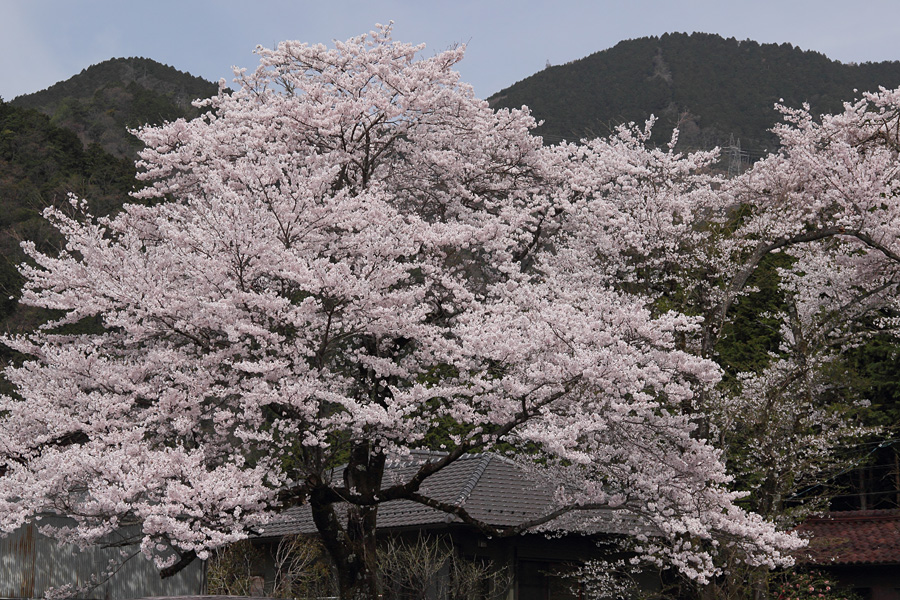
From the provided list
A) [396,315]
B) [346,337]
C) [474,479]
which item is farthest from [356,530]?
[474,479]

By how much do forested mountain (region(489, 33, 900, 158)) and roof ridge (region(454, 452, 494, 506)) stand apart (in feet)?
142

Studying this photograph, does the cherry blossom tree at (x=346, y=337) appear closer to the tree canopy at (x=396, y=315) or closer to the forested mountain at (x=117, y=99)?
the tree canopy at (x=396, y=315)

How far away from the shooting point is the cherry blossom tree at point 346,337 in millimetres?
9586

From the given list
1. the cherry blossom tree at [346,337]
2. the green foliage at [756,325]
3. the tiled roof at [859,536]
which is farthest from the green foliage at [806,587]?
the green foliage at [756,325]

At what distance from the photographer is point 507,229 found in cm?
1263

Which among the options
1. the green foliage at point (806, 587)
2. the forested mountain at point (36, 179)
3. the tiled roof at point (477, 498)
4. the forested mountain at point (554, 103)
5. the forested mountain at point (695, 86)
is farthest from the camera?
the forested mountain at point (695, 86)

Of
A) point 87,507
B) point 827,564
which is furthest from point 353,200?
point 827,564

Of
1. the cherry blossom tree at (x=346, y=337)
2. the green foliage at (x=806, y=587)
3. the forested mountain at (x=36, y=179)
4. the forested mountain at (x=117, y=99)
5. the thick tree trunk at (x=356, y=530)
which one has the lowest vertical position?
the green foliage at (x=806, y=587)

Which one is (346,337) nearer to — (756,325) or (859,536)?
(859,536)

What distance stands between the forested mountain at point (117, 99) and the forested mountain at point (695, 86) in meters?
25.7

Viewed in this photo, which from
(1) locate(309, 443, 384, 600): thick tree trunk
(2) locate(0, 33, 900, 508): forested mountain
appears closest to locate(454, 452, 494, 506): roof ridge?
(1) locate(309, 443, 384, 600): thick tree trunk

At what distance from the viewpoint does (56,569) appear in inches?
521

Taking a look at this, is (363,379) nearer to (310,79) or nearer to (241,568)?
(310,79)

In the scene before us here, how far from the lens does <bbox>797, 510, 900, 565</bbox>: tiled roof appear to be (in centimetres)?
1562
